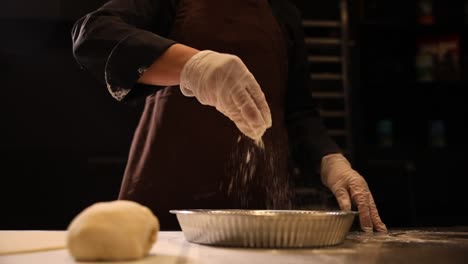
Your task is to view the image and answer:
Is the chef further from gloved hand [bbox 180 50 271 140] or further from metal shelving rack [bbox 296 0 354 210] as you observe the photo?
metal shelving rack [bbox 296 0 354 210]

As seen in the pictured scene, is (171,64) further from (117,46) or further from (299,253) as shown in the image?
(299,253)

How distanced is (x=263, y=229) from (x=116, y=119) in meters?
2.26

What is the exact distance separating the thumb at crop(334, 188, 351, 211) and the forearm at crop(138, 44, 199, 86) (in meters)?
0.58

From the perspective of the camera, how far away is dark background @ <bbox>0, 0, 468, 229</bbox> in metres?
2.84

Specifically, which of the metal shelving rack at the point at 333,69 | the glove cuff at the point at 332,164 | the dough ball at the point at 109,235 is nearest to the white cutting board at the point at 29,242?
the dough ball at the point at 109,235

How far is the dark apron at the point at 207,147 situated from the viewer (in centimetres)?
153

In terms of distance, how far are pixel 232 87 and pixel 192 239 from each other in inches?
11.8

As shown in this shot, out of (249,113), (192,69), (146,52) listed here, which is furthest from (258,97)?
(146,52)

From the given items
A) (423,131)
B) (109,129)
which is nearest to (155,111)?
(109,129)

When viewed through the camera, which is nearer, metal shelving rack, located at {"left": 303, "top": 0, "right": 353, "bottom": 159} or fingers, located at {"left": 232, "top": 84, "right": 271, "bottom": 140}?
fingers, located at {"left": 232, "top": 84, "right": 271, "bottom": 140}

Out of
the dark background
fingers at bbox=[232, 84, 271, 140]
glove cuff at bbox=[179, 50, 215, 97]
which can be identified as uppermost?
glove cuff at bbox=[179, 50, 215, 97]

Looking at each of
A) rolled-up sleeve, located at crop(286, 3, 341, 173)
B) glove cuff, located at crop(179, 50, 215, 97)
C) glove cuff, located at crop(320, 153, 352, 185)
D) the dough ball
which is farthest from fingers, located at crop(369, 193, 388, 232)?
the dough ball

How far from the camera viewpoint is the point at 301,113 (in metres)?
1.83

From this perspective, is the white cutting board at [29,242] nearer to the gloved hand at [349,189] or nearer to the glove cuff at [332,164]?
the gloved hand at [349,189]
